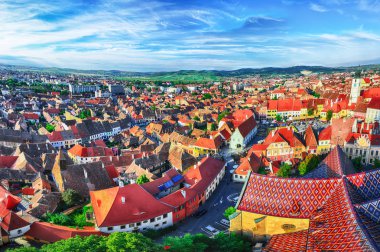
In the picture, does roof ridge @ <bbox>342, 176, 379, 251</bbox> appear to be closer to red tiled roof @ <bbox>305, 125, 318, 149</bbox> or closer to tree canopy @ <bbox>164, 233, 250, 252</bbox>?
tree canopy @ <bbox>164, 233, 250, 252</bbox>

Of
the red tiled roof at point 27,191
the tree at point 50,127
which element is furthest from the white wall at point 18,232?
the tree at point 50,127

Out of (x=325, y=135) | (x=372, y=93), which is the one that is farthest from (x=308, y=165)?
(x=372, y=93)

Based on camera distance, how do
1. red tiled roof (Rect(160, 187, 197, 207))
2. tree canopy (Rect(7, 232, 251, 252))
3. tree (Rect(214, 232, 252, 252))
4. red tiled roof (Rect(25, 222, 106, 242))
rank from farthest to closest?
red tiled roof (Rect(160, 187, 197, 207))
red tiled roof (Rect(25, 222, 106, 242))
tree (Rect(214, 232, 252, 252))
tree canopy (Rect(7, 232, 251, 252))

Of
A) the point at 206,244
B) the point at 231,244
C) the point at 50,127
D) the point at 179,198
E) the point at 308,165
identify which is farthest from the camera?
the point at 50,127

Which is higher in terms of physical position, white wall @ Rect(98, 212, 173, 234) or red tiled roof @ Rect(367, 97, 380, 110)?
red tiled roof @ Rect(367, 97, 380, 110)

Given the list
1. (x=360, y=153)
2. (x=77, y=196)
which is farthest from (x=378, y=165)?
(x=77, y=196)

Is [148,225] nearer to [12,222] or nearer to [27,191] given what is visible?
[12,222]

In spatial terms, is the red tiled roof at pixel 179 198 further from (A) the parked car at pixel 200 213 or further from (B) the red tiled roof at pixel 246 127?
(B) the red tiled roof at pixel 246 127

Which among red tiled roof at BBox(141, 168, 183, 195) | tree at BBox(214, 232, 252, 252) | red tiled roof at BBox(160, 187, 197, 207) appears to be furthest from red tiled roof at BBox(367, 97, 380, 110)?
tree at BBox(214, 232, 252, 252)
